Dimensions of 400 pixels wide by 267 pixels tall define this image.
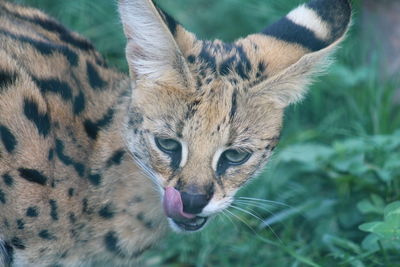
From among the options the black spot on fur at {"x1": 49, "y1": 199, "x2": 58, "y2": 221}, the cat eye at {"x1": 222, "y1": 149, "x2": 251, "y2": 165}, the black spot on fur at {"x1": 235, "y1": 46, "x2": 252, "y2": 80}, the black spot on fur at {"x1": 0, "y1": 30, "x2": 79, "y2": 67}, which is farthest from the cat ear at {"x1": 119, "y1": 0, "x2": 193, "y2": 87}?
the black spot on fur at {"x1": 49, "y1": 199, "x2": 58, "y2": 221}

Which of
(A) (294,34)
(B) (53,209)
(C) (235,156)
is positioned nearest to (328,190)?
(A) (294,34)

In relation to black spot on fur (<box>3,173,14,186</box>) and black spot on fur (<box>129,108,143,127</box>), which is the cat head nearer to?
black spot on fur (<box>129,108,143,127</box>)

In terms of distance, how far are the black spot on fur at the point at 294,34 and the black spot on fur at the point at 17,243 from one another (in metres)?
1.67

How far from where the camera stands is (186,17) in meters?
6.64

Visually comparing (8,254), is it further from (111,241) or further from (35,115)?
(35,115)

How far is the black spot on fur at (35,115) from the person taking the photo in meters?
3.76

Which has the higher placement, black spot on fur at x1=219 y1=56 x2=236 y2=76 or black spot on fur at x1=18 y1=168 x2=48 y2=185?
black spot on fur at x1=219 y1=56 x2=236 y2=76

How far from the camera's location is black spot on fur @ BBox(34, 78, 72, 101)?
12.8 feet

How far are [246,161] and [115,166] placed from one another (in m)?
0.72

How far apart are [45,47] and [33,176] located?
74cm

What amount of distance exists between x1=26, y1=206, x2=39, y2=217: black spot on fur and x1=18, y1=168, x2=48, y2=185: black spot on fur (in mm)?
128

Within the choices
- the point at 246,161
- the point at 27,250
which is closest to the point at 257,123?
the point at 246,161

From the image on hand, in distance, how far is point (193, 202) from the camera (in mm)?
3441

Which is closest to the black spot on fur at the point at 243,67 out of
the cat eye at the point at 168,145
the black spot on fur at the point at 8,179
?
the cat eye at the point at 168,145
